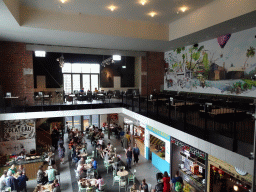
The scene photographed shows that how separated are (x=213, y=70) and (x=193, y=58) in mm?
1687

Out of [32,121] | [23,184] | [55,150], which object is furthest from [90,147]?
[23,184]

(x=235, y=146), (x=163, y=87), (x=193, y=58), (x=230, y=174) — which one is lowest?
(x=230, y=174)

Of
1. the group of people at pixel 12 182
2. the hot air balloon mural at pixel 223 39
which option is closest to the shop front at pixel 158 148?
the hot air balloon mural at pixel 223 39

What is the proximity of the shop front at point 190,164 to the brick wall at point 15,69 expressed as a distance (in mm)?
8508

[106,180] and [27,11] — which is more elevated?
[27,11]

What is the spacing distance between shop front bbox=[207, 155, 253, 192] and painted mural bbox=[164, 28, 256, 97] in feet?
11.0

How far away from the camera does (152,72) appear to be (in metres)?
13.9

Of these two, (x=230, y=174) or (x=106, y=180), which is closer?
(x=230, y=174)

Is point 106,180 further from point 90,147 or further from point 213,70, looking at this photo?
point 213,70

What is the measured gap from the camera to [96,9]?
7613mm

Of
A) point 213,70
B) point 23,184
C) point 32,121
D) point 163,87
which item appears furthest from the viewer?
point 163,87

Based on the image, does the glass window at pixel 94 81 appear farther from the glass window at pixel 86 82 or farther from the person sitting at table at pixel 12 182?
the person sitting at table at pixel 12 182

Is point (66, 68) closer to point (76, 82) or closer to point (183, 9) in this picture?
point (76, 82)

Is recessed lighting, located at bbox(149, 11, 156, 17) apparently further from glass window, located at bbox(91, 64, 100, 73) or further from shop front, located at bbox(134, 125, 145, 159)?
glass window, located at bbox(91, 64, 100, 73)
